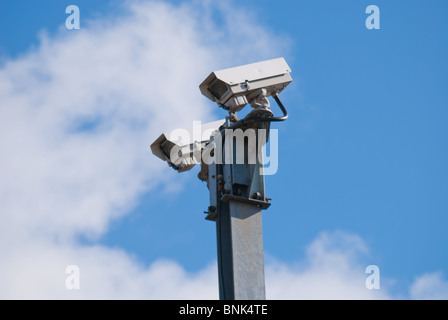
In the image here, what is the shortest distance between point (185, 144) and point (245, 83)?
5.19 feet

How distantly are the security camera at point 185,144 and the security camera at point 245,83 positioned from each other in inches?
40.1

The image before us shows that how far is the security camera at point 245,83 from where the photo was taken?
9.66 m

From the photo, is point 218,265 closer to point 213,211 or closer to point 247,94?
point 213,211

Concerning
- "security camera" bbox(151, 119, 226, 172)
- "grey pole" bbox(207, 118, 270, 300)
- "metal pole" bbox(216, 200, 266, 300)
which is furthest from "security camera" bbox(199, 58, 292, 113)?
"metal pole" bbox(216, 200, 266, 300)

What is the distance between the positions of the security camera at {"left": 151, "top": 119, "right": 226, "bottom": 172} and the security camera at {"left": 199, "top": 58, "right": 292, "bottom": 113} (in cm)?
→ 102

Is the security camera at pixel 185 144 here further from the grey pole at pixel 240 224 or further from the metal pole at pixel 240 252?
the metal pole at pixel 240 252

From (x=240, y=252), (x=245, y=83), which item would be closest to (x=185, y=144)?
(x=245, y=83)

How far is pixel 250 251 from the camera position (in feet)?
29.2

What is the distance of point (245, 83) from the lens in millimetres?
9656

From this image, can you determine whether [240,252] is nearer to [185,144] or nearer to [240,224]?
[240,224]

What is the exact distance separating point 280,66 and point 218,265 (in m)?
2.46

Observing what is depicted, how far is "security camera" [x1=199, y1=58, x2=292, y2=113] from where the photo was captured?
9.66 m

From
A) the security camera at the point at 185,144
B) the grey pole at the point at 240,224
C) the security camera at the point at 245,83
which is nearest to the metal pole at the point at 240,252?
the grey pole at the point at 240,224

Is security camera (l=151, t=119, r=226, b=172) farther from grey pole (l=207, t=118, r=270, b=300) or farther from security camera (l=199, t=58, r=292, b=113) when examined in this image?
security camera (l=199, t=58, r=292, b=113)
